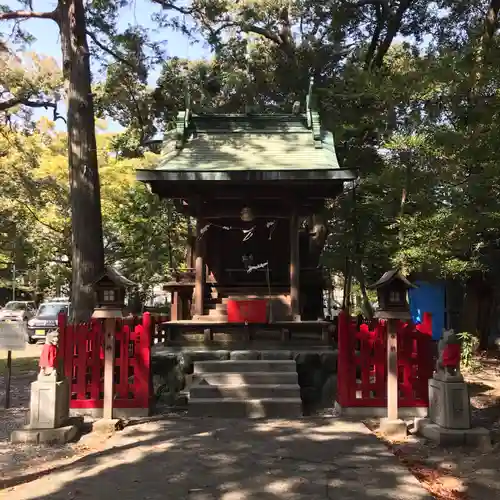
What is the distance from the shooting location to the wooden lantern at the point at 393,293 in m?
7.62

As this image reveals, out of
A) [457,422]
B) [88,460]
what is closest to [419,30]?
[457,422]

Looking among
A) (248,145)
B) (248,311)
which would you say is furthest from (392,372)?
(248,145)

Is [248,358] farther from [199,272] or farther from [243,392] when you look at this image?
[199,272]

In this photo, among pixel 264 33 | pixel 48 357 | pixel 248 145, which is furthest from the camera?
pixel 264 33

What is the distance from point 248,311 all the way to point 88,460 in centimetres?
533

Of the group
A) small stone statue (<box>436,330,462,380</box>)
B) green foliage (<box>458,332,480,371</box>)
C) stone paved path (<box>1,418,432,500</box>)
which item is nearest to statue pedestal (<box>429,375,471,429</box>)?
small stone statue (<box>436,330,462,380</box>)

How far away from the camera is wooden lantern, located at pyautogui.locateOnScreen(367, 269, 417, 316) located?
762cm

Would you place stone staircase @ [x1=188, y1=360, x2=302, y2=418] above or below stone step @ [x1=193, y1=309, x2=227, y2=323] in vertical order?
below

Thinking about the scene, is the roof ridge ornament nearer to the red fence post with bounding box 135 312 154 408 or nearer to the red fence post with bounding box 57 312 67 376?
the red fence post with bounding box 135 312 154 408

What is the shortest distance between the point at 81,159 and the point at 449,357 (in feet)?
25.3

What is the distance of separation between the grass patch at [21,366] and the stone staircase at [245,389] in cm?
732

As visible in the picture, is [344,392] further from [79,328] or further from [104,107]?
[104,107]

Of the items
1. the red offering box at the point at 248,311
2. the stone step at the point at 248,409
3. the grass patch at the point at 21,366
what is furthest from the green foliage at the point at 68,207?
the stone step at the point at 248,409

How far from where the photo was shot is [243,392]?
8914 millimetres
